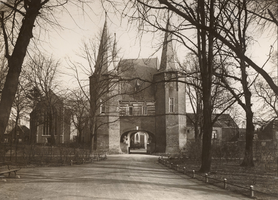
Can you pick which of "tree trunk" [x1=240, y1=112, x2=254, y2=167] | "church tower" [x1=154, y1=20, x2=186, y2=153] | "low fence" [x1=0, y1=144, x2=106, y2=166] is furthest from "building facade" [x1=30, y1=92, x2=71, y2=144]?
"tree trunk" [x1=240, y1=112, x2=254, y2=167]

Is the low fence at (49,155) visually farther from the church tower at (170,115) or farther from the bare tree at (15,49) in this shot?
the church tower at (170,115)

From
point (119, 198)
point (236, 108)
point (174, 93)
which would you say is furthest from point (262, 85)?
point (119, 198)

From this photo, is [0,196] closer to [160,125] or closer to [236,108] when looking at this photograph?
[236,108]

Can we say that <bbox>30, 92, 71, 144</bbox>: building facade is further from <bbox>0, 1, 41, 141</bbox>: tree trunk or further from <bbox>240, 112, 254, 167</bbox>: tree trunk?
<bbox>0, 1, 41, 141</bbox>: tree trunk

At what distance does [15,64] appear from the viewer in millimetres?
9633

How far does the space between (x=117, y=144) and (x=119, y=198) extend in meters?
35.8

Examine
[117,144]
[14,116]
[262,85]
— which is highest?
[262,85]

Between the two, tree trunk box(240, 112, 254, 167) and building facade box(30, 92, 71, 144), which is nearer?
tree trunk box(240, 112, 254, 167)

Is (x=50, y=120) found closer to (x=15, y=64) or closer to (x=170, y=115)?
(x=170, y=115)

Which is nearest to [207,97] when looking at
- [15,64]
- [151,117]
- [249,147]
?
[249,147]

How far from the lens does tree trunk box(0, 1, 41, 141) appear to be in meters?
9.45

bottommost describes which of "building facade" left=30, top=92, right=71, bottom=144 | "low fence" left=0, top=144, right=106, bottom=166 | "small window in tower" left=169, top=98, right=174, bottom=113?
"low fence" left=0, top=144, right=106, bottom=166

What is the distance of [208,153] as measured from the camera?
54.5ft

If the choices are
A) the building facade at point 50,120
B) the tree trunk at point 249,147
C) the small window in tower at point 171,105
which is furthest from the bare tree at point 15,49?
the small window in tower at point 171,105
